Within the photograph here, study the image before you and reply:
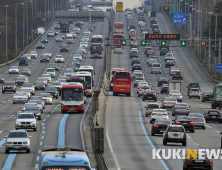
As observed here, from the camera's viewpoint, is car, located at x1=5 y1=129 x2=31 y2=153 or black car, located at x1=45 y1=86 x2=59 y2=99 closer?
car, located at x1=5 y1=129 x2=31 y2=153

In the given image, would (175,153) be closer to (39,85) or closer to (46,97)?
(46,97)

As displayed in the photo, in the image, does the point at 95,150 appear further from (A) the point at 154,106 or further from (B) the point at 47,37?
(B) the point at 47,37

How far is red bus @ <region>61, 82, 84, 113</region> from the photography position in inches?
2384

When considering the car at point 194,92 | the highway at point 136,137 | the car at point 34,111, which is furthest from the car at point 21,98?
the car at point 194,92

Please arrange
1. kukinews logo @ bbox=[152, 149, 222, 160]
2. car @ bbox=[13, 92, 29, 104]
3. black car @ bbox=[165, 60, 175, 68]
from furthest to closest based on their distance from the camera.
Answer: black car @ bbox=[165, 60, 175, 68] → car @ bbox=[13, 92, 29, 104] → kukinews logo @ bbox=[152, 149, 222, 160]

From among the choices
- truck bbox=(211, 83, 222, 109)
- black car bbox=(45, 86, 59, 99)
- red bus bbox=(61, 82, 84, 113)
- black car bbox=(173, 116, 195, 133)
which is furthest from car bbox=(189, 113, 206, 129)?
black car bbox=(45, 86, 59, 99)

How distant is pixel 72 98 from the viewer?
2381 inches

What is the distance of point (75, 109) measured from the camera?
6109 centimetres

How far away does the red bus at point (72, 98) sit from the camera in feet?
199

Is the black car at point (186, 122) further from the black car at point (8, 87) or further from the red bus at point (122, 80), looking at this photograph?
the black car at point (8, 87)

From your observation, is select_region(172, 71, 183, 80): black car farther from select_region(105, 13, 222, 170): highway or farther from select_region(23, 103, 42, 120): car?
select_region(23, 103, 42, 120): car

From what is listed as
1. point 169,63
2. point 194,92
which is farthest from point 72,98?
point 169,63

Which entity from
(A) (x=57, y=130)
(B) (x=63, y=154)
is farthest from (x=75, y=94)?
(B) (x=63, y=154)

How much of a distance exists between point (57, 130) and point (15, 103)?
77.3ft
